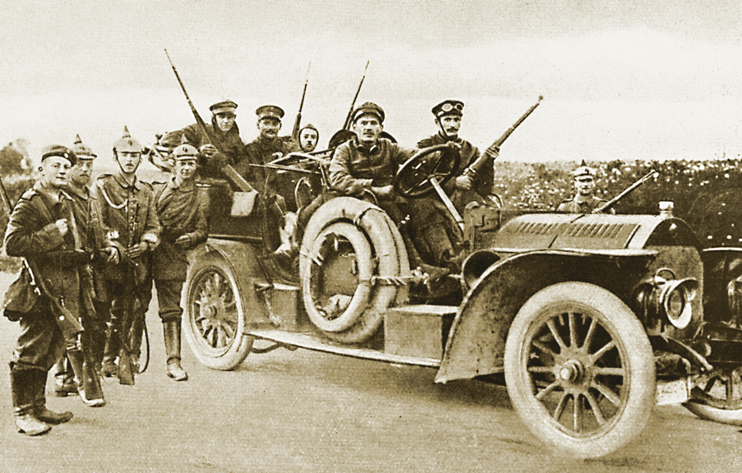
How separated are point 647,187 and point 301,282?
123 inches

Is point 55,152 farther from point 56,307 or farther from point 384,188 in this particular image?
point 384,188

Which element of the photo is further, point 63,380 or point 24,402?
point 63,380

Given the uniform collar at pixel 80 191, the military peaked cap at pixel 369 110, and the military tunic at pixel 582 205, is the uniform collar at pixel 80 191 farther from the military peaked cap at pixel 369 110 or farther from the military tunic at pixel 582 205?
the military tunic at pixel 582 205

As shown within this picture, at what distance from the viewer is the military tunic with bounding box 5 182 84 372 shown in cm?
392

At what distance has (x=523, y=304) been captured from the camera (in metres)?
3.85

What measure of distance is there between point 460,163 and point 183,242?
82.4 inches

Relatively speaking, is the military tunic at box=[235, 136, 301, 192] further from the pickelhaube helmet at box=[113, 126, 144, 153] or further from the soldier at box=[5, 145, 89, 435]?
the soldier at box=[5, 145, 89, 435]

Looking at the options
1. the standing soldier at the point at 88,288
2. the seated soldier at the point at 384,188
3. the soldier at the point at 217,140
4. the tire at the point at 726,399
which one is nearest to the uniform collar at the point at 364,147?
the seated soldier at the point at 384,188

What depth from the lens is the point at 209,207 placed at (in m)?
5.61

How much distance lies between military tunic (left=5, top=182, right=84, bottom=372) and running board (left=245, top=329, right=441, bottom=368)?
1441mm

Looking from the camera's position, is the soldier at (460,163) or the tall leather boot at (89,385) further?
the soldier at (460,163)

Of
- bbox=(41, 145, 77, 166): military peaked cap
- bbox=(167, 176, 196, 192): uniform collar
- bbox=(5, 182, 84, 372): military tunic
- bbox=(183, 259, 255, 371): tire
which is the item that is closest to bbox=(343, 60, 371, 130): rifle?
bbox=(167, 176, 196, 192): uniform collar

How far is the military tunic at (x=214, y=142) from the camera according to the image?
559cm

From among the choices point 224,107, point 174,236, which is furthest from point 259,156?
point 174,236
